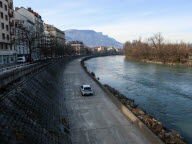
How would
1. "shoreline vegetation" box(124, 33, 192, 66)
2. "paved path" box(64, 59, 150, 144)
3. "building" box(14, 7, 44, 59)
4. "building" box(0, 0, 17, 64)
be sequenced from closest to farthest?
"paved path" box(64, 59, 150, 144) → "building" box(0, 0, 17, 64) → "building" box(14, 7, 44, 59) → "shoreline vegetation" box(124, 33, 192, 66)

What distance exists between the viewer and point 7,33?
164ft

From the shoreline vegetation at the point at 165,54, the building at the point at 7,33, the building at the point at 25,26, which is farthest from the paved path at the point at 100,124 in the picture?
the shoreline vegetation at the point at 165,54

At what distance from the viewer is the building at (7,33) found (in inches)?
1818

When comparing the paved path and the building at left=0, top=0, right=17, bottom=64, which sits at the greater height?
the building at left=0, top=0, right=17, bottom=64

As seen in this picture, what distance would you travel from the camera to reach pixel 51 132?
12.2 metres

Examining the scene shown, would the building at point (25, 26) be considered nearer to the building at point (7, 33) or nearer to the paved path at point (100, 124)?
the building at point (7, 33)

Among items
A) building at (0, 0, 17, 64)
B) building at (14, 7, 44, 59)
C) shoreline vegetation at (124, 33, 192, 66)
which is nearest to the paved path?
building at (0, 0, 17, 64)

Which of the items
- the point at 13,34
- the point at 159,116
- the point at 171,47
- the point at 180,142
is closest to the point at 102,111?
the point at 159,116

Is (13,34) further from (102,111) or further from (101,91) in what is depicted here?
(102,111)

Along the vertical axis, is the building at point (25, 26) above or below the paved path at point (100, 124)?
above

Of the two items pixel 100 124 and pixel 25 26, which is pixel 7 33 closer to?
pixel 25 26

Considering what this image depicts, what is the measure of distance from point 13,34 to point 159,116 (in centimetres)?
4871

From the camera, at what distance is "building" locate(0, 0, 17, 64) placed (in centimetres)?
4619

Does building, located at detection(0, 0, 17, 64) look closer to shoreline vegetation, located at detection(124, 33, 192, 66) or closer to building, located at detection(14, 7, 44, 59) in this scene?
building, located at detection(14, 7, 44, 59)
